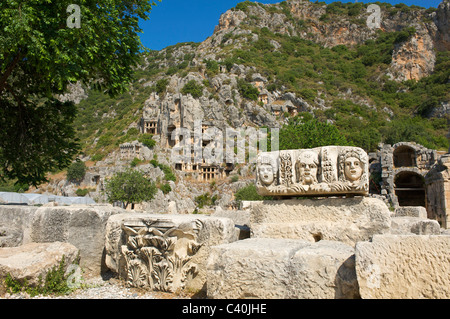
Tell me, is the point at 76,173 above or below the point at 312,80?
below

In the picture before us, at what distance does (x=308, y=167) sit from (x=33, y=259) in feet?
14.3

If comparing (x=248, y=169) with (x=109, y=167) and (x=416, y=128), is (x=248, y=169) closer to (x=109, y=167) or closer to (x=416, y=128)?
(x=109, y=167)

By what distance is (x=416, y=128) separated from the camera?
55375 mm

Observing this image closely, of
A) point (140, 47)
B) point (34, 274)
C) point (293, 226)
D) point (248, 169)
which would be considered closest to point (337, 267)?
point (293, 226)

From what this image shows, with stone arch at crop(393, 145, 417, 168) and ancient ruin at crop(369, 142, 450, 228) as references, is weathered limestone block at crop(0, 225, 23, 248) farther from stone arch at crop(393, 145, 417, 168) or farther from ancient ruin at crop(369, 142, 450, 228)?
stone arch at crop(393, 145, 417, 168)

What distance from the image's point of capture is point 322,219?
14.8 ft

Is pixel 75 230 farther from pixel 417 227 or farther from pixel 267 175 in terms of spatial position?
pixel 417 227

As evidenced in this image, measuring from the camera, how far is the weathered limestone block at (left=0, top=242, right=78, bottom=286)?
4215mm

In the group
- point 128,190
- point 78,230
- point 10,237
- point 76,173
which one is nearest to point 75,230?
point 78,230

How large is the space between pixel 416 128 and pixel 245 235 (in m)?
61.6

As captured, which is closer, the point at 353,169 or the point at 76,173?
the point at 353,169

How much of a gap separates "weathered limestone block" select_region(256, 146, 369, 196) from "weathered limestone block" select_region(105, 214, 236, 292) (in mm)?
1027

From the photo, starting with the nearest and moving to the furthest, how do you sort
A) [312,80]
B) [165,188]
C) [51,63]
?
[51,63], [165,188], [312,80]

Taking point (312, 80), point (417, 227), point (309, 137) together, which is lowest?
point (417, 227)
